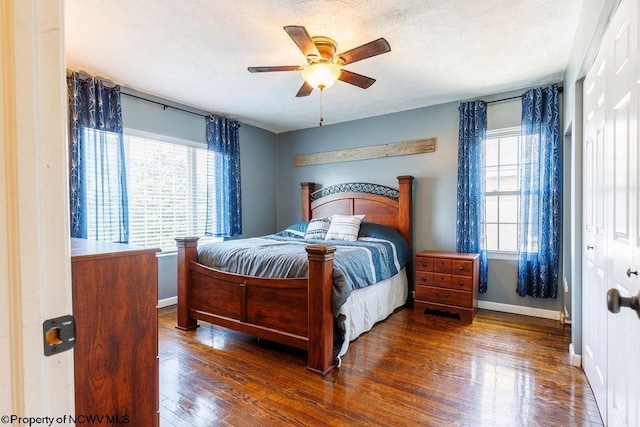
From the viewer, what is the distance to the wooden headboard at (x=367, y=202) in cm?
411

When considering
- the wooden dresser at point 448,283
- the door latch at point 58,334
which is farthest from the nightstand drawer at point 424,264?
the door latch at point 58,334

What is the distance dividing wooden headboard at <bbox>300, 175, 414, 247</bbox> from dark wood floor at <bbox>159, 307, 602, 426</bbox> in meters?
1.52

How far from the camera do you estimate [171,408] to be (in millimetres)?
1930

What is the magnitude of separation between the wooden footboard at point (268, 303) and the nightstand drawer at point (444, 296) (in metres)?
1.65

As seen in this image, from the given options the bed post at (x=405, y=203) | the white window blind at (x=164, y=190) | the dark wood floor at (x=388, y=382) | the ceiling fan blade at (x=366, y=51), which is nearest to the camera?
the dark wood floor at (x=388, y=382)

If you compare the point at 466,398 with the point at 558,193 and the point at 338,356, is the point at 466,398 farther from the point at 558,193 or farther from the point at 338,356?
the point at 558,193

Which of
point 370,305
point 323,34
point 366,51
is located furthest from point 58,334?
point 370,305

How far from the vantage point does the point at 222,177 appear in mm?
4527

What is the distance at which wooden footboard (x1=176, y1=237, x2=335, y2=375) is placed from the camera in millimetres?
2326

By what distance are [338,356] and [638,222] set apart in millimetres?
1936

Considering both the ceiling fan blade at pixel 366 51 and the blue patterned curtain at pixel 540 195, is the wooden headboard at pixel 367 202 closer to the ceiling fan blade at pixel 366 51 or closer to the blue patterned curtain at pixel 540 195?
the blue patterned curtain at pixel 540 195

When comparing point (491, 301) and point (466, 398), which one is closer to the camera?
point (466, 398)

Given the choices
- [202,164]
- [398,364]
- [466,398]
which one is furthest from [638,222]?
[202,164]

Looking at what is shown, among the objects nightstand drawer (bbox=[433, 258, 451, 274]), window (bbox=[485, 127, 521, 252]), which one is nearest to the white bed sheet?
nightstand drawer (bbox=[433, 258, 451, 274])
